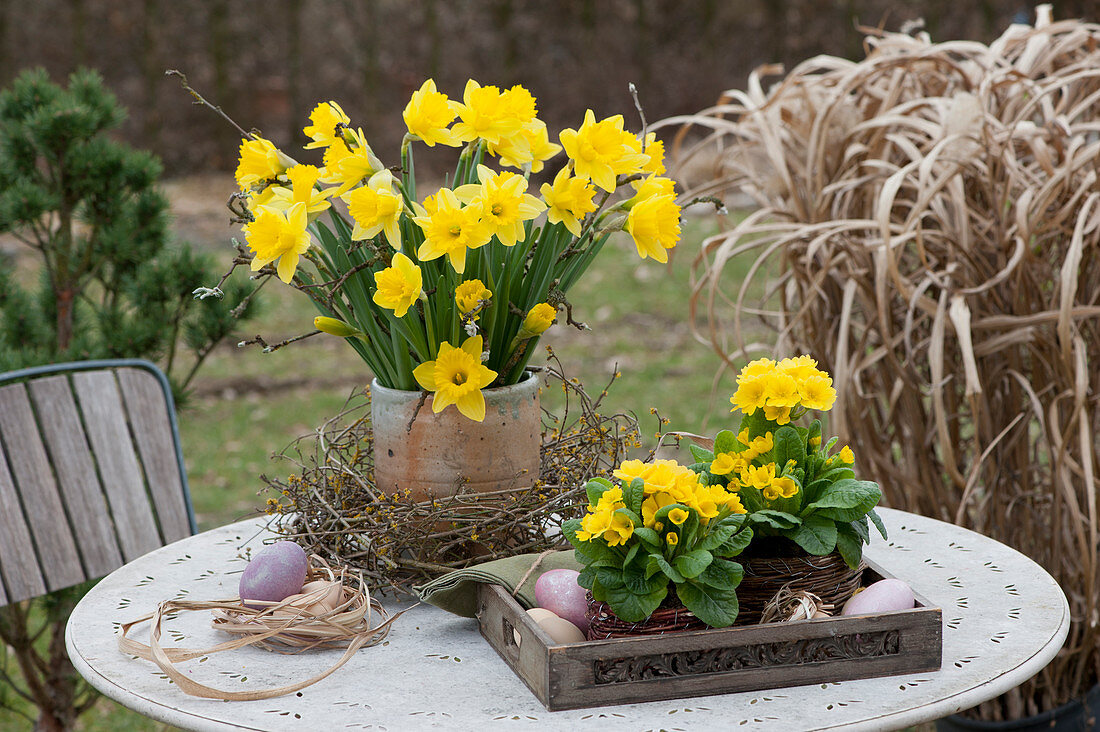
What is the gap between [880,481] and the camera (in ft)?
6.86

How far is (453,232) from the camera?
44.4 inches

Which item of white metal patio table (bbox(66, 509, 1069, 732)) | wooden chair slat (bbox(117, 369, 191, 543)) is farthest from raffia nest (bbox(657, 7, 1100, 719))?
wooden chair slat (bbox(117, 369, 191, 543))

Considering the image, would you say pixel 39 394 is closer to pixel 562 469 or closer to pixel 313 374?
pixel 562 469

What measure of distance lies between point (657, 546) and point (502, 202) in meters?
0.38

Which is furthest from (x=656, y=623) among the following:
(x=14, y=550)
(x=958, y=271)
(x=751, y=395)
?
(x=14, y=550)

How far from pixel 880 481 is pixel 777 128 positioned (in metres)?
0.69

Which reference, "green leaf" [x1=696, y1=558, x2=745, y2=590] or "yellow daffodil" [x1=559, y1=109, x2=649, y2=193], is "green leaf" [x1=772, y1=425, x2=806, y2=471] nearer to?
"green leaf" [x1=696, y1=558, x2=745, y2=590]

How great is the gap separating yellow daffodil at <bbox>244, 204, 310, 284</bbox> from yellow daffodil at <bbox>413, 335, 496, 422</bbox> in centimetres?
18

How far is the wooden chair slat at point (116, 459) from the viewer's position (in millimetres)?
1919

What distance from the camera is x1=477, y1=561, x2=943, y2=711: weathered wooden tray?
1011 mm

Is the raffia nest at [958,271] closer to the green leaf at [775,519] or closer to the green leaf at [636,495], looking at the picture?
the green leaf at [775,519]

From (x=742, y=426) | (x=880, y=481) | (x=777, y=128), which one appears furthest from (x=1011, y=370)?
(x=742, y=426)

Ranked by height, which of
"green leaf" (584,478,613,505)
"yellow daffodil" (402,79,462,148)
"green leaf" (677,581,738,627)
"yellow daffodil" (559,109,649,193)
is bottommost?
"green leaf" (677,581,738,627)

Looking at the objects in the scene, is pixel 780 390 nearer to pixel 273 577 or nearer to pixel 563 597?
pixel 563 597
